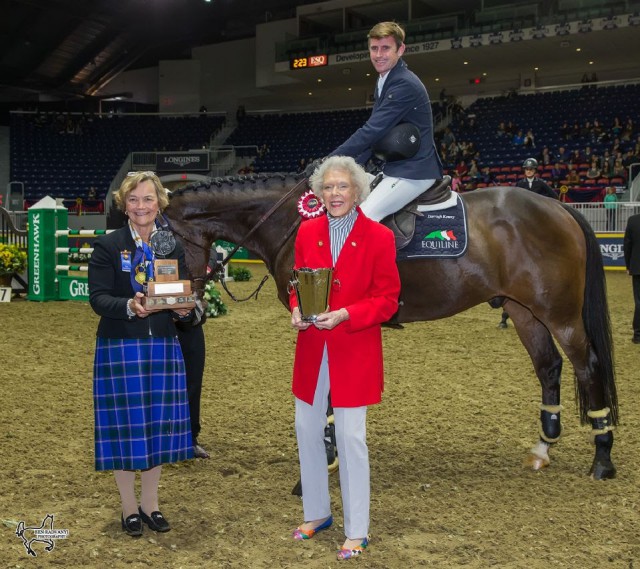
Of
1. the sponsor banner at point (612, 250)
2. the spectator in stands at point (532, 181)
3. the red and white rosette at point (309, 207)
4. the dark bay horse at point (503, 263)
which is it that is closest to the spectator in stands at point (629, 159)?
the sponsor banner at point (612, 250)

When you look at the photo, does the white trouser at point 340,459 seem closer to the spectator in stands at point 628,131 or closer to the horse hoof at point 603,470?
the horse hoof at point 603,470

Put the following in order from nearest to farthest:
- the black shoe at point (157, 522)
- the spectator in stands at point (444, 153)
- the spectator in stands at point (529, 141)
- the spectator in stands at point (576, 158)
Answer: the black shoe at point (157, 522) → the spectator in stands at point (576, 158) → the spectator in stands at point (529, 141) → the spectator in stands at point (444, 153)

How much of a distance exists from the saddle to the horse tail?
929 mm

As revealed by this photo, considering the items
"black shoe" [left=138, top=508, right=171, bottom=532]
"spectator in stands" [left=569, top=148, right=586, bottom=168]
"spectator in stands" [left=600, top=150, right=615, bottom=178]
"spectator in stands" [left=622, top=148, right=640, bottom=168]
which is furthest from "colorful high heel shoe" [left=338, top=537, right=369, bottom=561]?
"spectator in stands" [left=569, top=148, right=586, bottom=168]

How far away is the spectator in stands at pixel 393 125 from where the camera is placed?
429 cm

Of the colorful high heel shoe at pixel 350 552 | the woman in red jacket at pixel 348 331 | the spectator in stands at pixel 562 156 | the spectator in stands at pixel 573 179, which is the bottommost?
the colorful high heel shoe at pixel 350 552

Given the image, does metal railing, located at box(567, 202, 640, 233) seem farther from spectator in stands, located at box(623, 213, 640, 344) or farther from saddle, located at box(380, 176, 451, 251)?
saddle, located at box(380, 176, 451, 251)

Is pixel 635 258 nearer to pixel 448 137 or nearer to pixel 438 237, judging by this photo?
pixel 438 237

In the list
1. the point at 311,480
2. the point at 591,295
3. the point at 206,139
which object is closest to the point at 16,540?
the point at 311,480

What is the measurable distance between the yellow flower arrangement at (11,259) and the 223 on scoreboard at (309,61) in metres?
22.4

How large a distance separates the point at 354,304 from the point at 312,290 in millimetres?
313

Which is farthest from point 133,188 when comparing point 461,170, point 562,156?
point 562,156

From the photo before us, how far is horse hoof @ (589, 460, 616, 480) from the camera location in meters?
4.25

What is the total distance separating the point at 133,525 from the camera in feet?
11.2
